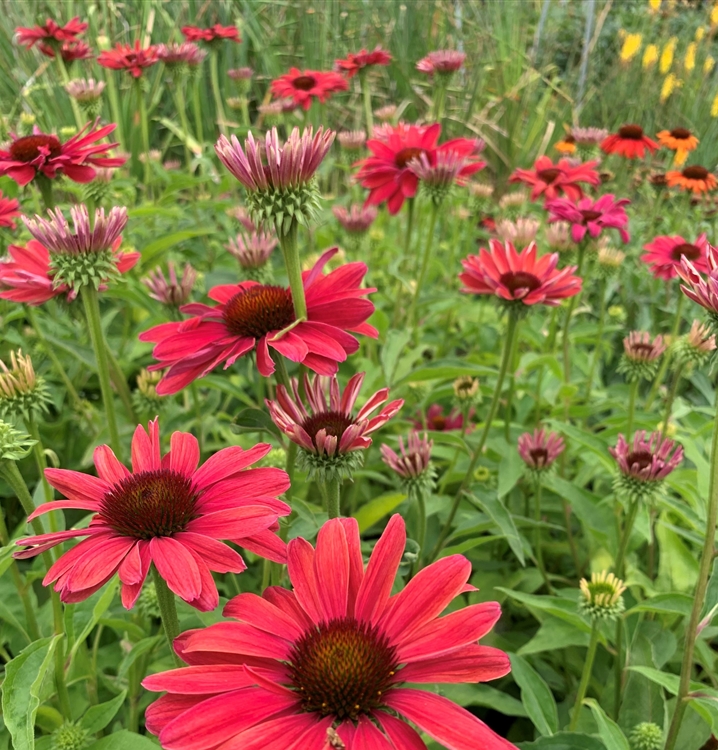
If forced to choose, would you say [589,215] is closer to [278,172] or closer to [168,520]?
[278,172]

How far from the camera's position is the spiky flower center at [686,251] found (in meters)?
1.64

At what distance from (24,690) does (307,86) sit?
221 cm

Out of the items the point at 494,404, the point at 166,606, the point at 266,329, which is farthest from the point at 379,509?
the point at 166,606

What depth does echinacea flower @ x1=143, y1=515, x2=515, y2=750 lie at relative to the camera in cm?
55

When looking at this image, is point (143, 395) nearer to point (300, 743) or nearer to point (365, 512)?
point (365, 512)

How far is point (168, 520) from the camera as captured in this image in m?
0.71

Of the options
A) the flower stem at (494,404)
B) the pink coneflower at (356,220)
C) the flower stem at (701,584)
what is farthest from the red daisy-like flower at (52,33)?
the flower stem at (701,584)

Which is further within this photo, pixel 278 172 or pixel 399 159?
pixel 399 159

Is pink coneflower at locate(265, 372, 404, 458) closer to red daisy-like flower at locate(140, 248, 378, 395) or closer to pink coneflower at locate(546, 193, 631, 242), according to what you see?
red daisy-like flower at locate(140, 248, 378, 395)

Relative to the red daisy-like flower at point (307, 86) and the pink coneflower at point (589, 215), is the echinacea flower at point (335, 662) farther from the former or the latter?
the red daisy-like flower at point (307, 86)

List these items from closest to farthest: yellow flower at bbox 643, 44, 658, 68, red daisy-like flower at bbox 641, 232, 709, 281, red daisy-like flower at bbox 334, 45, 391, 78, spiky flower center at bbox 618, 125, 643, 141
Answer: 1. red daisy-like flower at bbox 641, 232, 709, 281
2. red daisy-like flower at bbox 334, 45, 391, 78
3. spiky flower center at bbox 618, 125, 643, 141
4. yellow flower at bbox 643, 44, 658, 68

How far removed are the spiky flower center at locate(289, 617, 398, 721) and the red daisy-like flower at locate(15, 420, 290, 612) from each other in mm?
104

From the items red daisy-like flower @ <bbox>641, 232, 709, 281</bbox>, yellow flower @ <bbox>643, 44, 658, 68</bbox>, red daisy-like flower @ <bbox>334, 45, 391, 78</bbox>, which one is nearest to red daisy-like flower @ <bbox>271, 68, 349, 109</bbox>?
red daisy-like flower @ <bbox>334, 45, 391, 78</bbox>

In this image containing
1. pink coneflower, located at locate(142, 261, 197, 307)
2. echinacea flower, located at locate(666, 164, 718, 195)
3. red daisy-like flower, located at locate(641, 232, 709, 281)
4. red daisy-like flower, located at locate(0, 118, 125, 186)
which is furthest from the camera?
echinacea flower, located at locate(666, 164, 718, 195)
